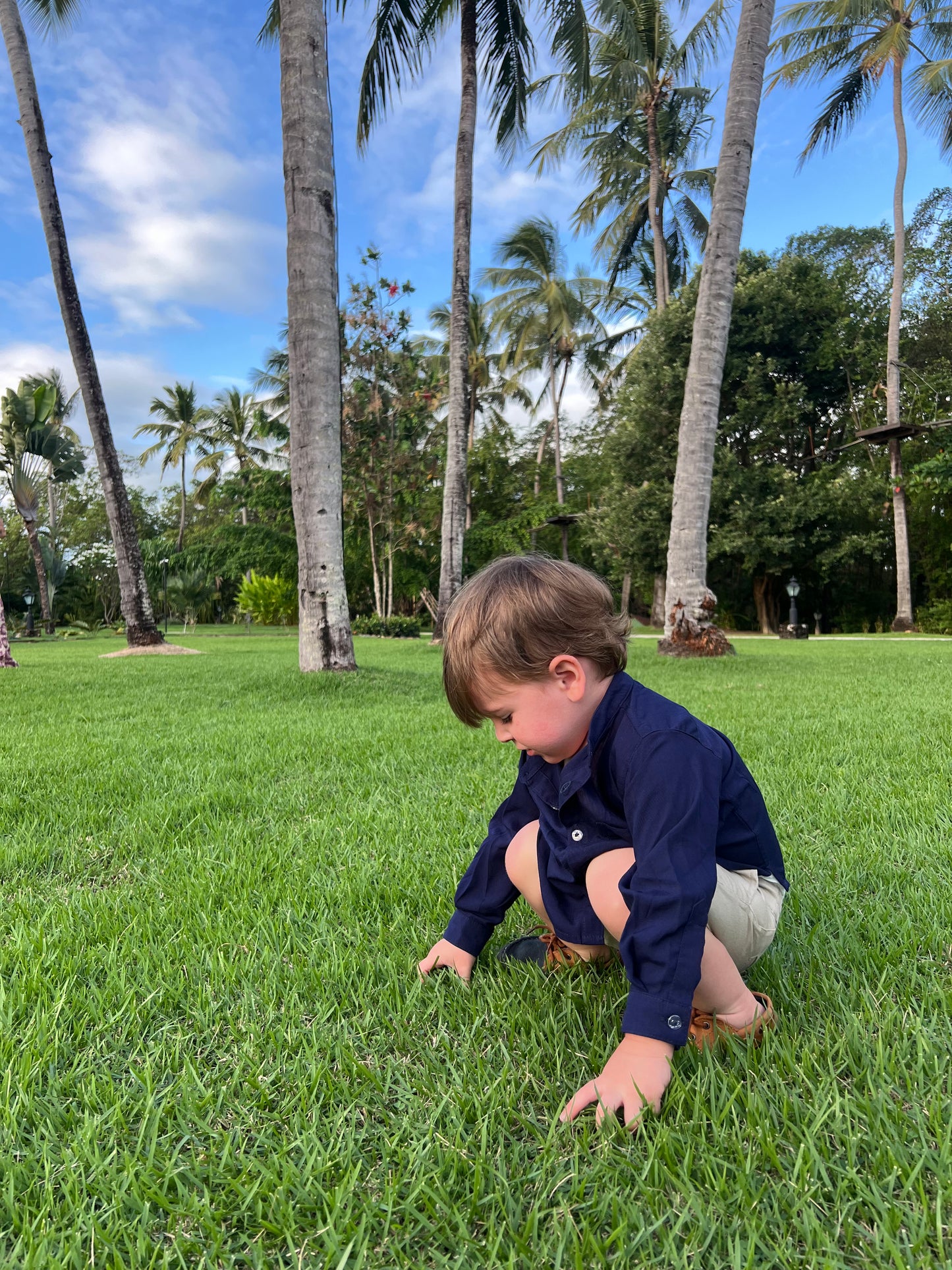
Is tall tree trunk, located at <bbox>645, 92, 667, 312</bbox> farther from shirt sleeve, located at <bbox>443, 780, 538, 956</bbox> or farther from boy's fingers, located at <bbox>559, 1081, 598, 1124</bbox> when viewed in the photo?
boy's fingers, located at <bbox>559, 1081, 598, 1124</bbox>

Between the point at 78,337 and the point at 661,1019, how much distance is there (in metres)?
13.3

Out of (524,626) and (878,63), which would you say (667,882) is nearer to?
(524,626)

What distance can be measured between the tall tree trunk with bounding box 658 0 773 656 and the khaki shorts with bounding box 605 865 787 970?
7684mm

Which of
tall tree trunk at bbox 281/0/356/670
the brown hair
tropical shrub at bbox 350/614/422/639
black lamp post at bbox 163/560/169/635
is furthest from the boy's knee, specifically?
black lamp post at bbox 163/560/169/635

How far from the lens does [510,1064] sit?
1216 millimetres

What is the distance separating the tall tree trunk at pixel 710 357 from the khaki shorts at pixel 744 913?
303 inches

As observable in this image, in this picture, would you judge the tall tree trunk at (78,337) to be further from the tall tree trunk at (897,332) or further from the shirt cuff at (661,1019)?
the tall tree trunk at (897,332)

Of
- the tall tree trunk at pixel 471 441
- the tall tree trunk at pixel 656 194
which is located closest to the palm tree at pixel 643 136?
the tall tree trunk at pixel 656 194

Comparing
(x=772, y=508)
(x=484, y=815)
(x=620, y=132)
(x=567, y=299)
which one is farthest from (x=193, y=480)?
(x=484, y=815)

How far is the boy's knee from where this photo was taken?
58.0 inches

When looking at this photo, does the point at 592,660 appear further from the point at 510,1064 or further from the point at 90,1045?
the point at 90,1045

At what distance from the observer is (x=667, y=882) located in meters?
1.12

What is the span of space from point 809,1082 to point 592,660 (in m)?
0.75

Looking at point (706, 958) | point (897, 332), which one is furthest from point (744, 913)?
point (897, 332)
